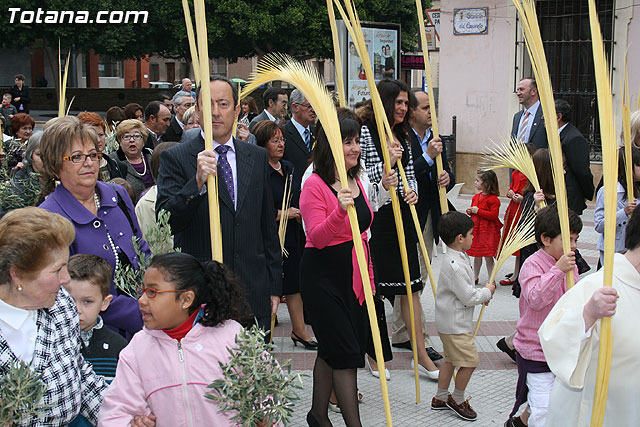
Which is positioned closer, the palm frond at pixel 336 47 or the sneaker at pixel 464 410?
the palm frond at pixel 336 47

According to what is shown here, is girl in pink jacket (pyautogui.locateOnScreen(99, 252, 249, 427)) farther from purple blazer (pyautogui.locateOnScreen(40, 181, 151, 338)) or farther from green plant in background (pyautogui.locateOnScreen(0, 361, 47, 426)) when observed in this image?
purple blazer (pyautogui.locateOnScreen(40, 181, 151, 338))

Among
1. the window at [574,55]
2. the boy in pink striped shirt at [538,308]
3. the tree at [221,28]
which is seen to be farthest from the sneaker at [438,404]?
the tree at [221,28]

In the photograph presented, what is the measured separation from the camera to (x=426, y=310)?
758 cm

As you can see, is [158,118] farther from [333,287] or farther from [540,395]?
[540,395]

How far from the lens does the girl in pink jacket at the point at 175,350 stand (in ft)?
9.54

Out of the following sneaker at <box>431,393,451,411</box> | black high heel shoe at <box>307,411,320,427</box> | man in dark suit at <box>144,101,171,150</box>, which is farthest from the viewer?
man in dark suit at <box>144,101,171,150</box>

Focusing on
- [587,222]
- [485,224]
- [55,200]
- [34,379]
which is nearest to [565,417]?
[34,379]

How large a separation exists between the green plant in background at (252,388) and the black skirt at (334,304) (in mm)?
1712

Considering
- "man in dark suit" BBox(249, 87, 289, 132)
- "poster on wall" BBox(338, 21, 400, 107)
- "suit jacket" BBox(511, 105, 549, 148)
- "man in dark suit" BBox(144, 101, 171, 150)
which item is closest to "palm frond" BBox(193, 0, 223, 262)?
"suit jacket" BBox(511, 105, 549, 148)

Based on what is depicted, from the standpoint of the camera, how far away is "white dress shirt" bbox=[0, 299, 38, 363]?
263 centimetres

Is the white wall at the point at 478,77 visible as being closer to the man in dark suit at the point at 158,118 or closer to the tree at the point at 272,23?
the man in dark suit at the point at 158,118

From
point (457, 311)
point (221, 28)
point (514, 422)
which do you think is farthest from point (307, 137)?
point (221, 28)

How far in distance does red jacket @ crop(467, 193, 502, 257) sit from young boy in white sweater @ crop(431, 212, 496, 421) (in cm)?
324

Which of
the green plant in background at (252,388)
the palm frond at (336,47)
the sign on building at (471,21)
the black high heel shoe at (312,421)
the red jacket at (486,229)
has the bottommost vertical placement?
the black high heel shoe at (312,421)
